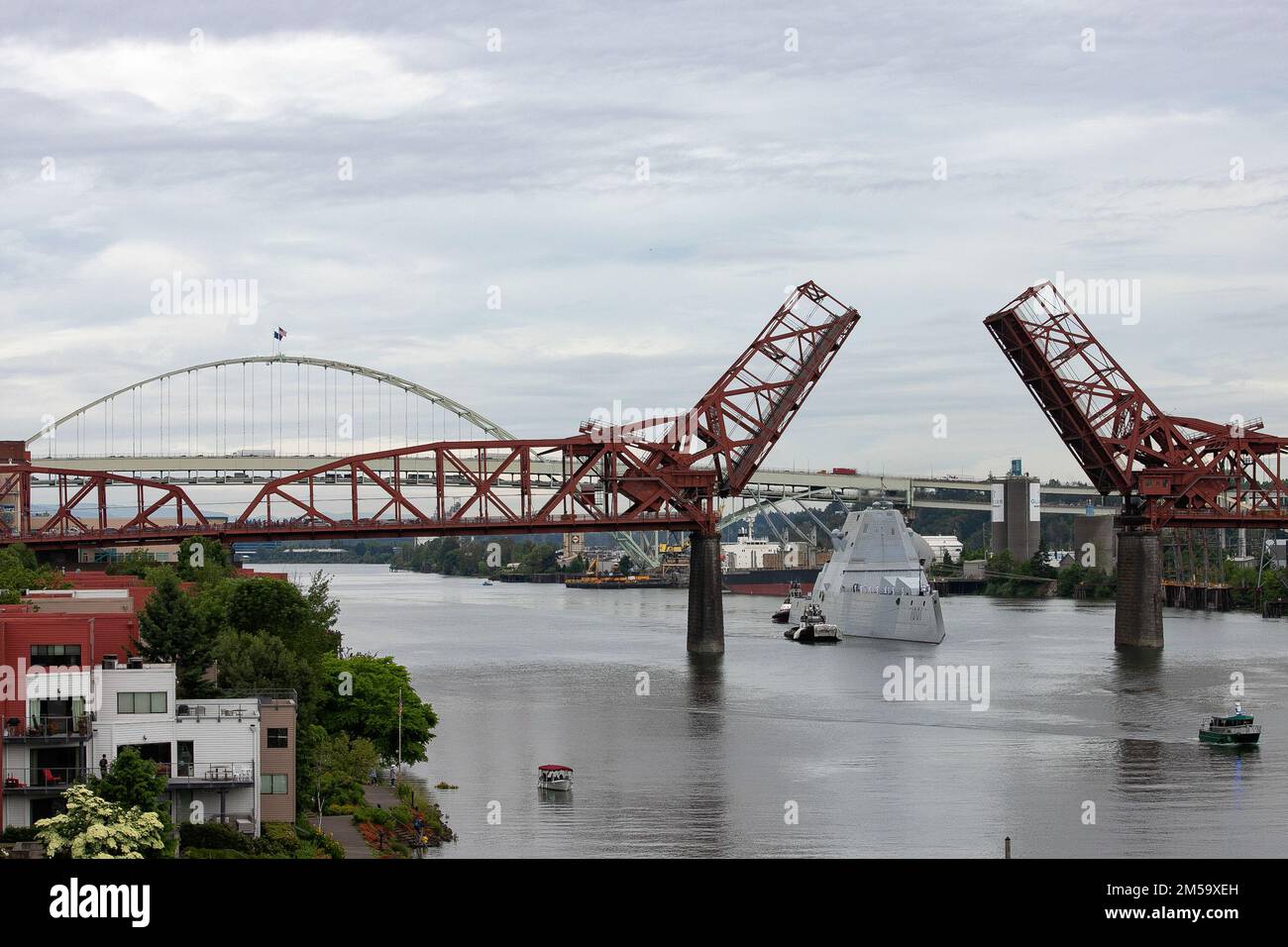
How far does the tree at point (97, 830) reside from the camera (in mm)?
20078

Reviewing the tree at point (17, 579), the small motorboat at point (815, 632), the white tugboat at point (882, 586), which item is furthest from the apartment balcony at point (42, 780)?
the small motorboat at point (815, 632)

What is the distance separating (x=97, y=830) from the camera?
2020 cm

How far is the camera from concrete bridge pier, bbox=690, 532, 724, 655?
69562mm

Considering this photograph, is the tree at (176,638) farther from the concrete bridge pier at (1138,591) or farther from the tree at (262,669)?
the concrete bridge pier at (1138,591)

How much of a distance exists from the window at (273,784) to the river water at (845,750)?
10.4 ft

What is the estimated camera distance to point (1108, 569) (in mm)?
132750

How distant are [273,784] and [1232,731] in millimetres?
25504

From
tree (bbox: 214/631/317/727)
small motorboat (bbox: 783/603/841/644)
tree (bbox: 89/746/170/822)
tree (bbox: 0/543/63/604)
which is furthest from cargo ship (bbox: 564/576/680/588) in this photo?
tree (bbox: 89/746/170/822)

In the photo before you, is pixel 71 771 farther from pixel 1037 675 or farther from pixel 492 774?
pixel 1037 675

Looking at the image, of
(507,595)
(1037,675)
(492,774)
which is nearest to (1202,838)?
(492,774)

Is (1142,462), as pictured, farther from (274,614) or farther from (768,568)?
(768,568)

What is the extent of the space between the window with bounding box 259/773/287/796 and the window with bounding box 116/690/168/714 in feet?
6.69

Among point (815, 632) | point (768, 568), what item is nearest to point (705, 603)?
point (815, 632)

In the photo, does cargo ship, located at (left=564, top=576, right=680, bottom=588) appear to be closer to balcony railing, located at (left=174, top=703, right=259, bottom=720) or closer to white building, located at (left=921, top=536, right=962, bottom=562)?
white building, located at (left=921, top=536, right=962, bottom=562)
